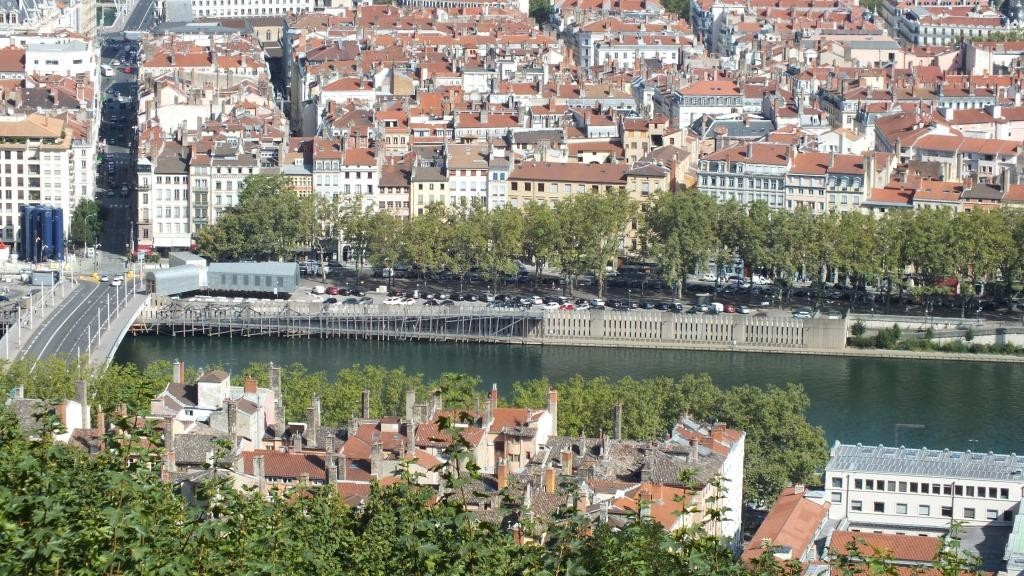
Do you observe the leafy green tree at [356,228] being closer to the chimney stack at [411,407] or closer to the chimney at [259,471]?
the chimney stack at [411,407]

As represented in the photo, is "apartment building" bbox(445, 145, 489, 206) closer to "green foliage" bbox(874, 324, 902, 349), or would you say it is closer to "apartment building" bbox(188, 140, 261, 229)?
"apartment building" bbox(188, 140, 261, 229)

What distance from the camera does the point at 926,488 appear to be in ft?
113

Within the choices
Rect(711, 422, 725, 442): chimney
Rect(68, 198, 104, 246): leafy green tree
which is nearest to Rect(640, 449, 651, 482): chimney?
Rect(711, 422, 725, 442): chimney

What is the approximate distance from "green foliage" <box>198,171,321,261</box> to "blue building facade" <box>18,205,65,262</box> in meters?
3.20

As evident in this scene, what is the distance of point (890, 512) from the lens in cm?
3441

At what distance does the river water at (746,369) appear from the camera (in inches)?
1745

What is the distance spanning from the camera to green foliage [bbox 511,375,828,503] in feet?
120

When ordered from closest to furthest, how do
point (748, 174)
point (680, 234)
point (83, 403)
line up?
1. point (83, 403)
2. point (680, 234)
3. point (748, 174)

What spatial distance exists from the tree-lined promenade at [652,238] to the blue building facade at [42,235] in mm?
3378

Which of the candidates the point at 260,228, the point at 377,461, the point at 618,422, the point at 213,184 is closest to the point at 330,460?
the point at 377,461

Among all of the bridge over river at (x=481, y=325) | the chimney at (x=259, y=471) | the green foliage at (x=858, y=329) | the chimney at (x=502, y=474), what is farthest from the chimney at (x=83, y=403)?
the green foliage at (x=858, y=329)

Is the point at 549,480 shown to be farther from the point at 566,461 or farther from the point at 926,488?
the point at 926,488

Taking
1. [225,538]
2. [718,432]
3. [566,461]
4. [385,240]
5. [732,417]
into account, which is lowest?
[732,417]

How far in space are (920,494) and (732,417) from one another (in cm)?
406
